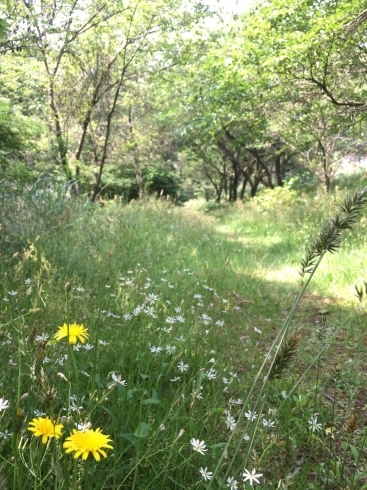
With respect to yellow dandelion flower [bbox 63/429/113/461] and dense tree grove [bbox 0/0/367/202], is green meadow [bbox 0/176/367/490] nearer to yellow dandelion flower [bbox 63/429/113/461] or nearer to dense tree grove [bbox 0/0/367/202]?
yellow dandelion flower [bbox 63/429/113/461]

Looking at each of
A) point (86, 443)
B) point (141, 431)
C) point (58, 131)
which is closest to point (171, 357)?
point (141, 431)

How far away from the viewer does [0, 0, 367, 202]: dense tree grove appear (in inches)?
254

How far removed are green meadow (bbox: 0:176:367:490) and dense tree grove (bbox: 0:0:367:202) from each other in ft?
7.55

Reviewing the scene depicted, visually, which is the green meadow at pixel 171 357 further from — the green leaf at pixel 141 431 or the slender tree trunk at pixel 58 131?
the slender tree trunk at pixel 58 131

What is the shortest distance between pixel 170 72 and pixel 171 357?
1126 centimetres

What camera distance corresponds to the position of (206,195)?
119 ft

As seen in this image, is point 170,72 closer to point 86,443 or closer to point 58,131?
point 58,131

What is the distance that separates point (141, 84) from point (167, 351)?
1107 cm

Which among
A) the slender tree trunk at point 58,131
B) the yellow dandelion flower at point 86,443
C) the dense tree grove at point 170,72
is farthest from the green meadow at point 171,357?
the slender tree trunk at point 58,131

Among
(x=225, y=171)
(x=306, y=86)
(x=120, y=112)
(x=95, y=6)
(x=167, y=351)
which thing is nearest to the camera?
(x=167, y=351)

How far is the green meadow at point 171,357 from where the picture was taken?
44.1 inches

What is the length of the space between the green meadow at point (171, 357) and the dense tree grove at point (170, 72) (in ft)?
7.55

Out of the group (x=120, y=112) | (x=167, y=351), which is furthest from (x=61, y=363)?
(x=120, y=112)

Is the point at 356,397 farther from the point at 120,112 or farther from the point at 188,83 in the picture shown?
the point at 120,112
